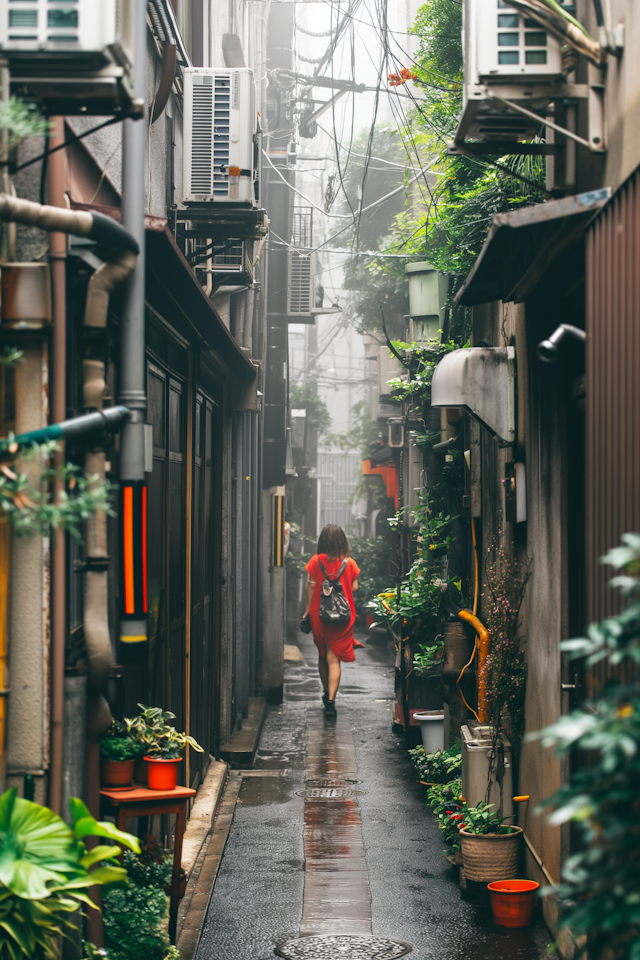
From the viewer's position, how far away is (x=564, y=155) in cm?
540

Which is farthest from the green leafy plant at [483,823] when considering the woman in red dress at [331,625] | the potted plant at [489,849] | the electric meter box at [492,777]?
the woman in red dress at [331,625]

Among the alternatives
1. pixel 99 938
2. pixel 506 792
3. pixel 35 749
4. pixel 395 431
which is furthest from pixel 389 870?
pixel 395 431

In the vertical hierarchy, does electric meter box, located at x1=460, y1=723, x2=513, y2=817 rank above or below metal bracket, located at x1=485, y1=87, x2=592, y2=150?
below

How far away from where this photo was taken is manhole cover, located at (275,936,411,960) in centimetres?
569

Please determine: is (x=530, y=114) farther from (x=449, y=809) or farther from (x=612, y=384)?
(x=449, y=809)

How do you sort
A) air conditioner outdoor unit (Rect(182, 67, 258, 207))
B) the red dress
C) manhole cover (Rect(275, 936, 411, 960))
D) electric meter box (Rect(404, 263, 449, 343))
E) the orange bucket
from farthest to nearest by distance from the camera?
electric meter box (Rect(404, 263, 449, 343))
the red dress
air conditioner outdoor unit (Rect(182, 67, 258, 207))
the orange bucket
manhole cover (Rect(275, 936, 411, 960))

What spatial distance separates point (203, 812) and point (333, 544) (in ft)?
17.4

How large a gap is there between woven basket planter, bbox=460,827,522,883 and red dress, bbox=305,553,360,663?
6.57 m

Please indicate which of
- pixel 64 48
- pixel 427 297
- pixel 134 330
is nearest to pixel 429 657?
pixel 134 330

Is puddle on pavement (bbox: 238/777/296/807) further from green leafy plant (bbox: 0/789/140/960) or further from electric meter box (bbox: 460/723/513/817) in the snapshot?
green leafy plant (bbox: 0/789/140/960)

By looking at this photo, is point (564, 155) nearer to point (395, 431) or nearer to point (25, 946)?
point (25, 946)

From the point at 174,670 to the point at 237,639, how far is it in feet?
14.8

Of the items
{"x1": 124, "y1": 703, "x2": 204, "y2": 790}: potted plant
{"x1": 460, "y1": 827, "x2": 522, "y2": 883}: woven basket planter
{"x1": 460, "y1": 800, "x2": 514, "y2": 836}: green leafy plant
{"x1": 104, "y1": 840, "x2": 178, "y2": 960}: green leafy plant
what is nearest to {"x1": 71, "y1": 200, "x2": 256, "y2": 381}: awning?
{"x1": 124, "y1": 703, "x2": 204, "y2": 790}: potted plant

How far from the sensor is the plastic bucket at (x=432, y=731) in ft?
31.9
